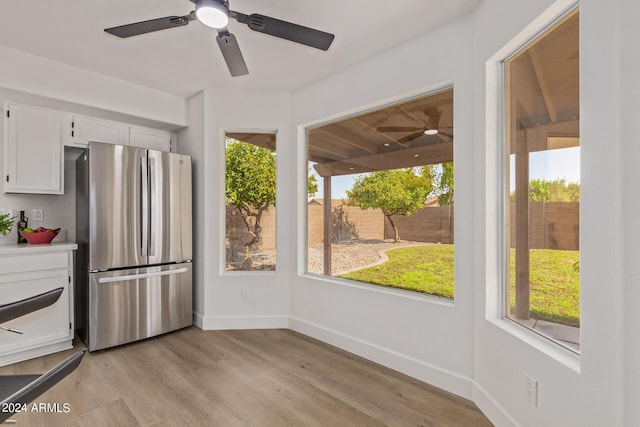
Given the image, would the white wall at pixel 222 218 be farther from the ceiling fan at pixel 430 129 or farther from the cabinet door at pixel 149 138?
the ceiling fan at pixel 430 129

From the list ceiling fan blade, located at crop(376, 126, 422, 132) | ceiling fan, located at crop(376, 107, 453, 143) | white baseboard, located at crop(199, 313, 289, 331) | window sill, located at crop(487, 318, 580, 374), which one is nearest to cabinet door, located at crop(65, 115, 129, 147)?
white baseboard, located at crop(199, 313, 289, 331)

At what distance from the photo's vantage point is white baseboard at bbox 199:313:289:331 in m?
3.40

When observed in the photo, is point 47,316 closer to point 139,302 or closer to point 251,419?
point 139,302

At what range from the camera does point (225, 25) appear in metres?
1.79

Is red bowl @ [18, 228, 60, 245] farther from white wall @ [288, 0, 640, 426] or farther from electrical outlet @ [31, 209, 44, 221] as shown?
white wall @ [288, 0, 640, 426]

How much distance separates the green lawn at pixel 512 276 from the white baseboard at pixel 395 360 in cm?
54

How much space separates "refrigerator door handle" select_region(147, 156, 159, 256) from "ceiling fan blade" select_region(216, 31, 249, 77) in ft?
4.84

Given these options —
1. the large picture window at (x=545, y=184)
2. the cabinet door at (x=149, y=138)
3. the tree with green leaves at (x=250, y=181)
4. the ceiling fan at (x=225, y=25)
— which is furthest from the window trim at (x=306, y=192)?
the cabinet door at (x=149, y=138)

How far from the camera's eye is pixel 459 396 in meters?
2.19

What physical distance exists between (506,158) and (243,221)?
103 inches

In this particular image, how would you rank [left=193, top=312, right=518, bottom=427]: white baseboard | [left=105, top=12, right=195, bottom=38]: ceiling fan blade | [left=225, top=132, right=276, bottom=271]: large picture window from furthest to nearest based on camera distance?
[left=225, top=132, right=276, bottom=271]: large picture window → [left=193, top=312, right=518, bottom=427]: white baseboard → [left=105, top=12, right=195, bottom=38]: ceiling fan blade

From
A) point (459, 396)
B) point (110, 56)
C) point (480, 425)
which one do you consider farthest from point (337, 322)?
point (110, 56)

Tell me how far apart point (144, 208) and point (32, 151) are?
1.04 m

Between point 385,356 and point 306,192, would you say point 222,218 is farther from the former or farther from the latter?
point 385,356
